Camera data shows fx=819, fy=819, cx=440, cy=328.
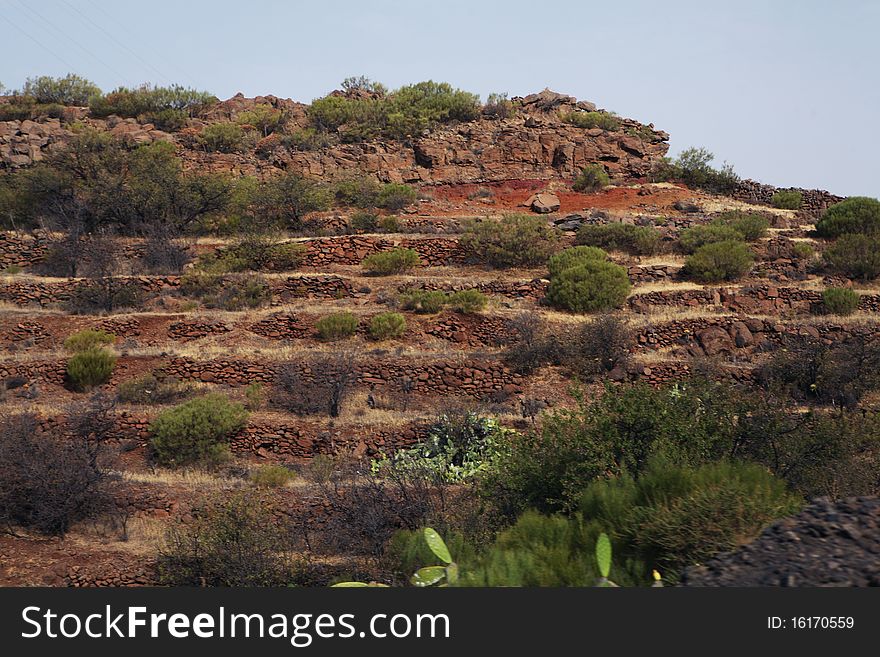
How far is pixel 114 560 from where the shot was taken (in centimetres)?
1324

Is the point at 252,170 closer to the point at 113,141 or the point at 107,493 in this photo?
the point at 113,141

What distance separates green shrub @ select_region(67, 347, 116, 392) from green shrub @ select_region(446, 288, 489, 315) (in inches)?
412

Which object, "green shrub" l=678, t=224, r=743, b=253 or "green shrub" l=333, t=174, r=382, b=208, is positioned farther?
"green shrub" l=333, t=174, r=382, b=208

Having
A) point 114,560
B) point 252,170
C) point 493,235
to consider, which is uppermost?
point 252,170

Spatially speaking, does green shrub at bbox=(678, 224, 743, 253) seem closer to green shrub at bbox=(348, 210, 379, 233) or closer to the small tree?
green shrub at bbox=(348, 210, 379, 233)

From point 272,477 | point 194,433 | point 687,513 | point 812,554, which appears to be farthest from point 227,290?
point 812,554

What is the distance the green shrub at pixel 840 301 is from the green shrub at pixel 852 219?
673 cm

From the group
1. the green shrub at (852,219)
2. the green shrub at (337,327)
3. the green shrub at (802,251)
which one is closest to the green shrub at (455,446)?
the green shrub at (337,327)

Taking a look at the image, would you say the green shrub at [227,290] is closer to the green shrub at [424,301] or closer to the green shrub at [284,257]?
the green shrub at [284,257]

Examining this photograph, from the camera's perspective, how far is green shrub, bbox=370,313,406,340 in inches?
983

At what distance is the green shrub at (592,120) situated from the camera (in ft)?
157

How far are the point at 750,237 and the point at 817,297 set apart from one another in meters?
6.58

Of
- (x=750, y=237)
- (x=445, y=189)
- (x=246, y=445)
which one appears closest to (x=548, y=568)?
(x=246, y=445)

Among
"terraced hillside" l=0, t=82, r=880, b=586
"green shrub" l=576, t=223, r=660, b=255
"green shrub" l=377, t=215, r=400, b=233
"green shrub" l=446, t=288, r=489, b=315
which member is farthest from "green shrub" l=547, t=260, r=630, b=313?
"green shrub" l=377, t=215, r=400, b=233
